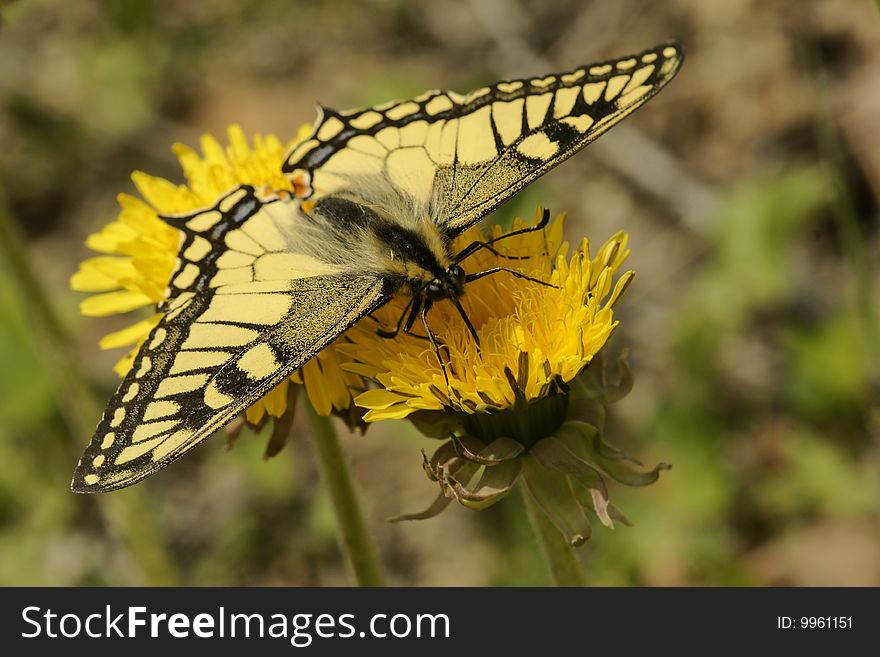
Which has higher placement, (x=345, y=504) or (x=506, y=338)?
(x=506, y=338)

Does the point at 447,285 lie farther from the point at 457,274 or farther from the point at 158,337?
the point at 158,337

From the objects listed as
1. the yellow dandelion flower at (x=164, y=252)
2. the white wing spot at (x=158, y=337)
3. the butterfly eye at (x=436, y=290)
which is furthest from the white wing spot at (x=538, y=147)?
the white wing spot at (x=158, y=337)

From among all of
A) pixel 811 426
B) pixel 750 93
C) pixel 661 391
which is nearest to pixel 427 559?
pixel 661 391

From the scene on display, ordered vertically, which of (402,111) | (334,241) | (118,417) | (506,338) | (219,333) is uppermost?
(402,111)

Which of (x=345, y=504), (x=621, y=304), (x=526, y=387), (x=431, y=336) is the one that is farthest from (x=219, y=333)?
(x=621, y=304)

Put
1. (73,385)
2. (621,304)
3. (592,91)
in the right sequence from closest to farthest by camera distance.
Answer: (592,91)
(73,385)
(621,304)

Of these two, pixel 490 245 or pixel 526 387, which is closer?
pixel 526 387
